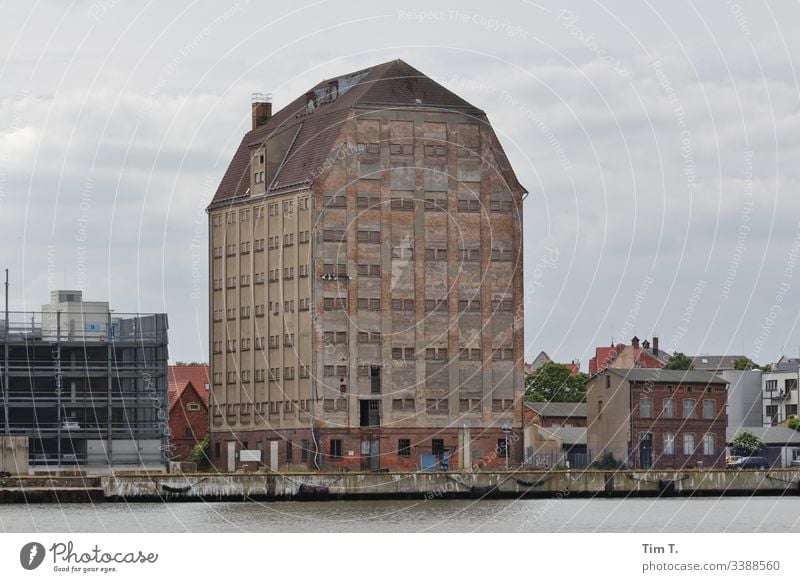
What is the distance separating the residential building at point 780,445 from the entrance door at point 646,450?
57.4 ft

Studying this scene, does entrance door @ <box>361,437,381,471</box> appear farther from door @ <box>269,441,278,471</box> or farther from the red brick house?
the red brick house

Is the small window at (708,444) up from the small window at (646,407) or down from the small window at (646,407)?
down

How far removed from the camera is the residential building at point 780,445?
543ft

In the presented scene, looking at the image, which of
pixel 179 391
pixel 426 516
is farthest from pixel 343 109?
pixel 426 516

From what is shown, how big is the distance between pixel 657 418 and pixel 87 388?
40.9 m

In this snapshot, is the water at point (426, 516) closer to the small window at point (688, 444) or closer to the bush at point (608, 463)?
the bush at point (608, 463)

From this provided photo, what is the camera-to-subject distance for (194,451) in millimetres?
162750

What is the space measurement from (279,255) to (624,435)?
28.0 m

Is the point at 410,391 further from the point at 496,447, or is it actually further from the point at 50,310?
the point at 50,310

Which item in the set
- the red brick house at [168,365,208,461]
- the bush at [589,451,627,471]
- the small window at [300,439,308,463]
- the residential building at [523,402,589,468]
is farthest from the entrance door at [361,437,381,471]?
the red brick house at [168,365,208,461]

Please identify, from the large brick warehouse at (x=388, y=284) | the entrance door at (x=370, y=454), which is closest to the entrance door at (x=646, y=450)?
the large brick warehouse at (x=388, y=284)
